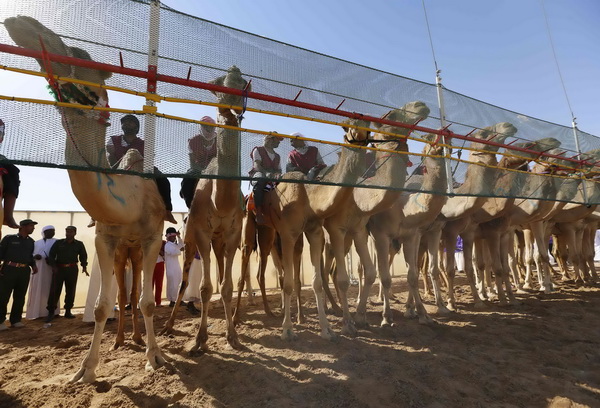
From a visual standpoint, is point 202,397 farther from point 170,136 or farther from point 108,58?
point 108,58

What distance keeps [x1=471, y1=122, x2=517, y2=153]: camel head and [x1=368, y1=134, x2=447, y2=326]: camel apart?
1108 millimetres

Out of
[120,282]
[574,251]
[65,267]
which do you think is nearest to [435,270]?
[120,282]

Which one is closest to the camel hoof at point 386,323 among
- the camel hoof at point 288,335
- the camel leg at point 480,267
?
the camel hoof at point 288,335

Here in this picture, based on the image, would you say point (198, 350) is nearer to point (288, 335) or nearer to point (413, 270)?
point (288, 335)

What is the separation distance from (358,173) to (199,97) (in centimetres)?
219

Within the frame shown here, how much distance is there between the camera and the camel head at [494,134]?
239 inches

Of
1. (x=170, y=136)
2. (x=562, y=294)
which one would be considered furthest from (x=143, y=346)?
(x=562, y=294)

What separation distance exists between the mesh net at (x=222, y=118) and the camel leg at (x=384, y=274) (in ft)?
4.96

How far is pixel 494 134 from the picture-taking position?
6.05 m

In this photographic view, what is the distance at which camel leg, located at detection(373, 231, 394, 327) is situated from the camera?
576 cm

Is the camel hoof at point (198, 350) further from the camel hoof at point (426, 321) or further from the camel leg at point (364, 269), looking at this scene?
the camel hoof at point (426, 321)

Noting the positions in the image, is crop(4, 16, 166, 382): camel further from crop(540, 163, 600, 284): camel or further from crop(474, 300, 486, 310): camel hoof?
crop(540, 163, 600, 284): camel

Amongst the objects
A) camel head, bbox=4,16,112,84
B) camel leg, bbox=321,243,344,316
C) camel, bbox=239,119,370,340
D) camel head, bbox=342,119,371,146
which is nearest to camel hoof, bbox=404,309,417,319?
camel leg, bbox=321,243,344,316

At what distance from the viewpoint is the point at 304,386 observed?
335cm
